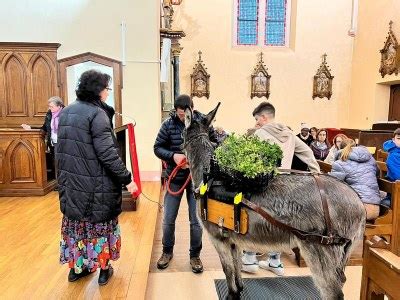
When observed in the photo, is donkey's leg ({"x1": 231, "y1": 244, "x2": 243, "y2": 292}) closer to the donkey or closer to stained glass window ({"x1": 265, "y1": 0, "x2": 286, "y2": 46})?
the donkey

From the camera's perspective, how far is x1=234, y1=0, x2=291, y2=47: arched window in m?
9.91

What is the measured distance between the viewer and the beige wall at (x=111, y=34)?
552 cm

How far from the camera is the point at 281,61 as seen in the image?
9938 mm

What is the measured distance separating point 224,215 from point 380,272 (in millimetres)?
760

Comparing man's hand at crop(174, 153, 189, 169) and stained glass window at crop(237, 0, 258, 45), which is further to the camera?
stained glass window at crop(237, 0, 258, 45)

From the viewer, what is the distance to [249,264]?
9.55 feet

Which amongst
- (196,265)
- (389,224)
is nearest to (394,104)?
(389,224)

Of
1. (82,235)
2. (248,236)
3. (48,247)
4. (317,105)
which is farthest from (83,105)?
(317,105)

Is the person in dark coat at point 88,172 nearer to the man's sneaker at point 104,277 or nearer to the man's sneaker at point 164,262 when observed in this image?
the man's sneaker at point 104,277

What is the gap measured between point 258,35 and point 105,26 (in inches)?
228

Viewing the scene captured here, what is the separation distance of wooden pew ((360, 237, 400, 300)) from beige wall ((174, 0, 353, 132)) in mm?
8702

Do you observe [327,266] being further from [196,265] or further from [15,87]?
[15,87]

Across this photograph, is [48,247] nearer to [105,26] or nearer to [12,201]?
[12,201]

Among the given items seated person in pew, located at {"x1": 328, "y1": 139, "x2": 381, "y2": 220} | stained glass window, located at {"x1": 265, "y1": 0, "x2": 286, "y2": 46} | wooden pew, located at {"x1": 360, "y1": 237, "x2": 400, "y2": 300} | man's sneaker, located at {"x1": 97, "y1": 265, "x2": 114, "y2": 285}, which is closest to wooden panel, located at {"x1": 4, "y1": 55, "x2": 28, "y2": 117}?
man's sneaker, located at {"x1": 97, "y1": 265, "x2": 114, "y2": 285}
